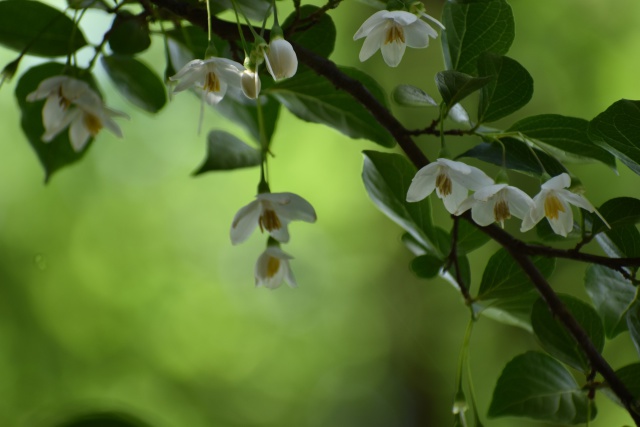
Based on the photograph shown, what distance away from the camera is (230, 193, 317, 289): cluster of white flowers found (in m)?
0.45

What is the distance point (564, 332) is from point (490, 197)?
0.10m

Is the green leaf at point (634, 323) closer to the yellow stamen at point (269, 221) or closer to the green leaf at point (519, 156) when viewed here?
the green leaf at point (519, 156)

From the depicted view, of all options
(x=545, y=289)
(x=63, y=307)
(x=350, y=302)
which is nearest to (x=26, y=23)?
(x=545, y=289)

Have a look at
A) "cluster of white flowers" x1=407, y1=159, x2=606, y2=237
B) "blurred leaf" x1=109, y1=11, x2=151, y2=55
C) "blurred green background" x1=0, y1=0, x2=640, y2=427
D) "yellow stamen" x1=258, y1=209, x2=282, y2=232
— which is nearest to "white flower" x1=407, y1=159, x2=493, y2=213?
"cluster of white flowers" x1=407, y1=159, x2=606, y2=237

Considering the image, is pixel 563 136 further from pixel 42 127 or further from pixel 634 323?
pixel 42 127

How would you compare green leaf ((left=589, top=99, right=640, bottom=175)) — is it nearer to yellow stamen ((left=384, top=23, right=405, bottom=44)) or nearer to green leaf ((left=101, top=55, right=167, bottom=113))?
yellow stamen ((left=384, top=23, right=405, bottom=44))

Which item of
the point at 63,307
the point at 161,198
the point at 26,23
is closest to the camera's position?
the point at 26,23

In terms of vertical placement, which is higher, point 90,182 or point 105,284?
point 90,182

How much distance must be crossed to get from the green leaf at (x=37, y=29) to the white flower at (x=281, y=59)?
200 millimetres

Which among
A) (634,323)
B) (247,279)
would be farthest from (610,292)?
(247,279)

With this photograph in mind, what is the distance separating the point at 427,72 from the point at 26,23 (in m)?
1.88

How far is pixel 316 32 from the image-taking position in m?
0.48

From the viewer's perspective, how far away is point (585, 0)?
249 cm

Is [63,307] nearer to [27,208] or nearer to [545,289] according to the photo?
[27,208]
